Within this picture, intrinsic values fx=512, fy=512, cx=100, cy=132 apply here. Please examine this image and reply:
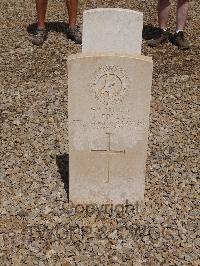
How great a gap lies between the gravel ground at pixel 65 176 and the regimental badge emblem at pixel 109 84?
1.09m

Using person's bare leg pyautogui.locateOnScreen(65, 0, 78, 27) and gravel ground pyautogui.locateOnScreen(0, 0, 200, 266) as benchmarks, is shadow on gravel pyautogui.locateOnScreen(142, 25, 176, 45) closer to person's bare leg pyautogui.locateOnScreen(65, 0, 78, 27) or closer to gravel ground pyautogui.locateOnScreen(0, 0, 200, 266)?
gravel ground pyautogui.locateOnScreen(0, 0, 200, 266)

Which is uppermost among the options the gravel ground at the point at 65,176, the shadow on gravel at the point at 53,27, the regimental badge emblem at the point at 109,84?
the shadow on gravel at the point at 53,27

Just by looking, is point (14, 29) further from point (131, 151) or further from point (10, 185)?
point (131, 151)

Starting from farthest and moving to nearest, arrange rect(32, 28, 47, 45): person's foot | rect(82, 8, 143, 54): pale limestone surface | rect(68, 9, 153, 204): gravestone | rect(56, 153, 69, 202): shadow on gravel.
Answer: rect(32, 28, 47, 45): person's foot, rect(56, 153, 69, 202): shadow on gravel, rect(82, 8, 143, 54): pale limestone surface, rect(68, 9, 153, 204): gravestone

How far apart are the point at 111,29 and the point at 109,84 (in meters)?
0.63

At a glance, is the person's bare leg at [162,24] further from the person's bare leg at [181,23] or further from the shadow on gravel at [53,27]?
the shadow on gravel at [53,27]

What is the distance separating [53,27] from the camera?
836cm

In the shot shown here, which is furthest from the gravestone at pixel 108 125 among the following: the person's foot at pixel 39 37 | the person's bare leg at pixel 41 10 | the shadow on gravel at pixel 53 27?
the shadow on gravel at pixel 53 27

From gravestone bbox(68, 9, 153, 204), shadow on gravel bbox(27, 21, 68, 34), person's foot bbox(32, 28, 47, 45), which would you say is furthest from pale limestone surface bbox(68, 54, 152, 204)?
shadow on gravel bbox(27, 21, 68, 34)

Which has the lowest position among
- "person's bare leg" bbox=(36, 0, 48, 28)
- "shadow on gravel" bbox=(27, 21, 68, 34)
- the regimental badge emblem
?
the regimental badge emblem

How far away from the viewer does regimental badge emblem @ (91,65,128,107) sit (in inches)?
154

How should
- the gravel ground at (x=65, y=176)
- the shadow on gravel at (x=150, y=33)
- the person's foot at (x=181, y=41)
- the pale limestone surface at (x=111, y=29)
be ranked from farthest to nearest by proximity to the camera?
the shadow on gravel at (x=150, y=33) < the person's foot at (x=181, y=41) < the pale limestone surface at (x=111, y=29) < the gravel ground at (x=65, y=176)

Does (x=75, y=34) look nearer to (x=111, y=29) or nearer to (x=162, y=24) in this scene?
(x=162, y=24)

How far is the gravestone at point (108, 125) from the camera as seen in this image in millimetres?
3895
